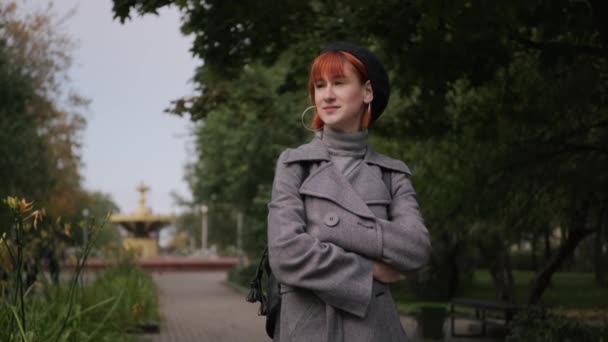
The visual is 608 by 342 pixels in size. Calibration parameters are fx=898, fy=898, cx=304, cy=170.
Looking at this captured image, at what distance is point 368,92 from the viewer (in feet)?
11.0

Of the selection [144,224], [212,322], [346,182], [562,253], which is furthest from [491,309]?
[144,224]

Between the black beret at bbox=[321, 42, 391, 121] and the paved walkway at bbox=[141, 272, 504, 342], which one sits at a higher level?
the black beret at bbox=[321, 42, 391, 121]

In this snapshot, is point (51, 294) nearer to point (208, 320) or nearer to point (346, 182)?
point (346, 182)

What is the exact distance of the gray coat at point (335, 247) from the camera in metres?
3.00

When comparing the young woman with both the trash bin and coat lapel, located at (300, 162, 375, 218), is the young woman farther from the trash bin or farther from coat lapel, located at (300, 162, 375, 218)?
the trash bin

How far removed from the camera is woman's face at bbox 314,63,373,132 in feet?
10.7

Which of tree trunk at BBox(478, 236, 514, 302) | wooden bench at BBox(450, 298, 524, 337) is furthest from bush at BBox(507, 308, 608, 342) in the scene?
tree trunk at BBox(478, 236, 514, 302)

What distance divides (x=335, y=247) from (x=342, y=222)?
0.10 meters

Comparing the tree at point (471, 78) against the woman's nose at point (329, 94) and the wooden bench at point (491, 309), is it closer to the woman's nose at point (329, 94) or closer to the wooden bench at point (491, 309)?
the wooden bench at point (491, 309)

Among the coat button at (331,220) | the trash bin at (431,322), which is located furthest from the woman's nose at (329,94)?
the trash bin at (431,322)

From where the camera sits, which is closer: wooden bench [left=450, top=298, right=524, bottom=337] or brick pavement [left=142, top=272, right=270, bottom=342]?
wooden bench [left=450, top=298, right=524, bottom=337]

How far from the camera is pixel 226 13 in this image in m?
9.09

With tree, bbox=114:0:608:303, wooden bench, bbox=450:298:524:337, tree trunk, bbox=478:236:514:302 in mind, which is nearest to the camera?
tree, bbox=114:0:608:303

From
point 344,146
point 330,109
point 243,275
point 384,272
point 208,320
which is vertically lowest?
point 243,275
